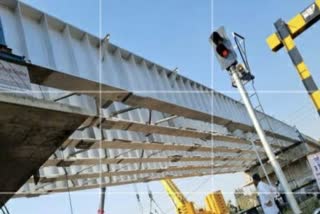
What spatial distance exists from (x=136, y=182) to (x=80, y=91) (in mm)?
12249

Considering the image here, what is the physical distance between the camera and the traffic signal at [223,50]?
26.7ft

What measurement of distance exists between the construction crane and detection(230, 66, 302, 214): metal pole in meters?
20.7

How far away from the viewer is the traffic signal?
320 inches

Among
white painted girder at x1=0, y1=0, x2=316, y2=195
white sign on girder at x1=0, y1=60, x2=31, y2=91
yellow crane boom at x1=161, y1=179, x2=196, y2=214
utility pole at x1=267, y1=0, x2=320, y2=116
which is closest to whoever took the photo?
white sign on girder at x1=0, y1=60, x2=31, y2=91

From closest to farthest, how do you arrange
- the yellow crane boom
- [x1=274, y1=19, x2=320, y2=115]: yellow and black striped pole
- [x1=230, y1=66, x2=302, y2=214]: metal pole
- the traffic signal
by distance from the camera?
1. [x1=230, y1=66, x2=302, y2=214]: metal pole
2. the traffic signal
3. [x1=274, y1=19, x2=320, y2=115]: yellow and black striped pole
4. the yellow crane boom

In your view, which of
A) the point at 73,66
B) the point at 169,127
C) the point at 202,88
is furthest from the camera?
the point at 202,88

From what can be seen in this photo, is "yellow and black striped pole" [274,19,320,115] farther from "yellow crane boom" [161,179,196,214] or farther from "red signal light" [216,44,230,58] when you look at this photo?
"yellow crane boom" [161,179,196,214]

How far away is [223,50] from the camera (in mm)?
8148

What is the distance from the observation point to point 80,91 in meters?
9.34

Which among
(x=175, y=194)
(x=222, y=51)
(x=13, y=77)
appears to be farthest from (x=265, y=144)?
(x=175, y=194)

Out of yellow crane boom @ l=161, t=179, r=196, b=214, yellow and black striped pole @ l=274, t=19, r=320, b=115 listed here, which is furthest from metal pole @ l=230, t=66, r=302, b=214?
yellow crane boom @ l=161, t=179, r=196, b=214

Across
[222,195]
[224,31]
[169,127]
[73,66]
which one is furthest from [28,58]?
[222,195]

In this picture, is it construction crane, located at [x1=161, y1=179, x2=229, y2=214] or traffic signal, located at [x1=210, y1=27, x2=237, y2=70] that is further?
construction crane, located at [x1=161, y1=179, x2=229, y2=214]

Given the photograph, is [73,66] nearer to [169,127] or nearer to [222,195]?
[169,127]
